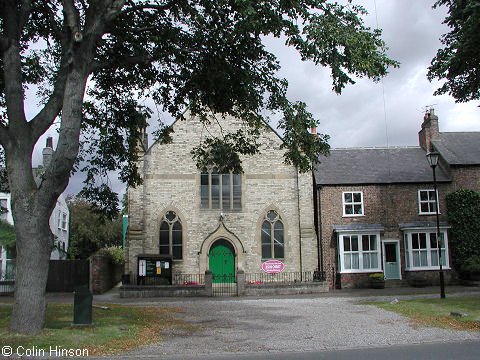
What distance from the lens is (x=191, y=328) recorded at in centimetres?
1395

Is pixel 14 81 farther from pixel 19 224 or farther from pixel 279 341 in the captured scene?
pixel 279 341

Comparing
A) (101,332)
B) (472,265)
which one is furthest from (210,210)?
(101,332)

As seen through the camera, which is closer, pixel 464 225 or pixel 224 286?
pixel 224 286

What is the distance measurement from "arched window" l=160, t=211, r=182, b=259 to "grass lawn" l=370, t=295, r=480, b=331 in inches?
534

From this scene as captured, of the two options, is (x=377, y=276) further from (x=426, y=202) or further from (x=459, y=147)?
(x=459, y=147)

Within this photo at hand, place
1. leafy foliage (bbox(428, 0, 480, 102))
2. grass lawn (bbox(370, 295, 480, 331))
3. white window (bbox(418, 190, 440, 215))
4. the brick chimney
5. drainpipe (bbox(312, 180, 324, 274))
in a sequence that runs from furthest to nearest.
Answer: the brick chimney
white window (bbox(418, 190, 440, 215))
drainpipe (bbox(312, 180, 324, 274))
leafy foliage (bbox(428, 0, 480, 102))
grass lawn (bbox(370, 295, 480, 331))

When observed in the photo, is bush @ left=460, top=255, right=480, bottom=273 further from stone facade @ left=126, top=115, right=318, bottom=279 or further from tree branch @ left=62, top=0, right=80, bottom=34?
tree branch @ left=62, top=0, right=80, bottom=34

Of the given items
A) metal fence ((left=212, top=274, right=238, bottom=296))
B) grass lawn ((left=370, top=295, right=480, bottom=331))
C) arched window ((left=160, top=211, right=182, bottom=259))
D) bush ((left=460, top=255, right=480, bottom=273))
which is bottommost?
grass lawn ((left=370, top=295, right=480, bottom=331))

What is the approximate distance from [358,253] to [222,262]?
8.02 metres

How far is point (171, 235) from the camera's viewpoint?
1183 inches

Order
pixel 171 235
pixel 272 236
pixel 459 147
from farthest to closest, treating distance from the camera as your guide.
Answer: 1. pixel 459 147
2. pixel 272 236
3. pixel 171 235

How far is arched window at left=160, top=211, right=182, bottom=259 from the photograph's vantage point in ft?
98.2

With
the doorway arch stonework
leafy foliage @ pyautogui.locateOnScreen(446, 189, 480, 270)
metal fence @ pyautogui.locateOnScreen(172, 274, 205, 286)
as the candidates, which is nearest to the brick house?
leafy foliage @ pyautogui.locateOnScreen(446, 189, 480, 270)

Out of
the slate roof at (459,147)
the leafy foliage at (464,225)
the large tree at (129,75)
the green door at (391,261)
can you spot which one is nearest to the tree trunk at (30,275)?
the large tree at (129,75)
